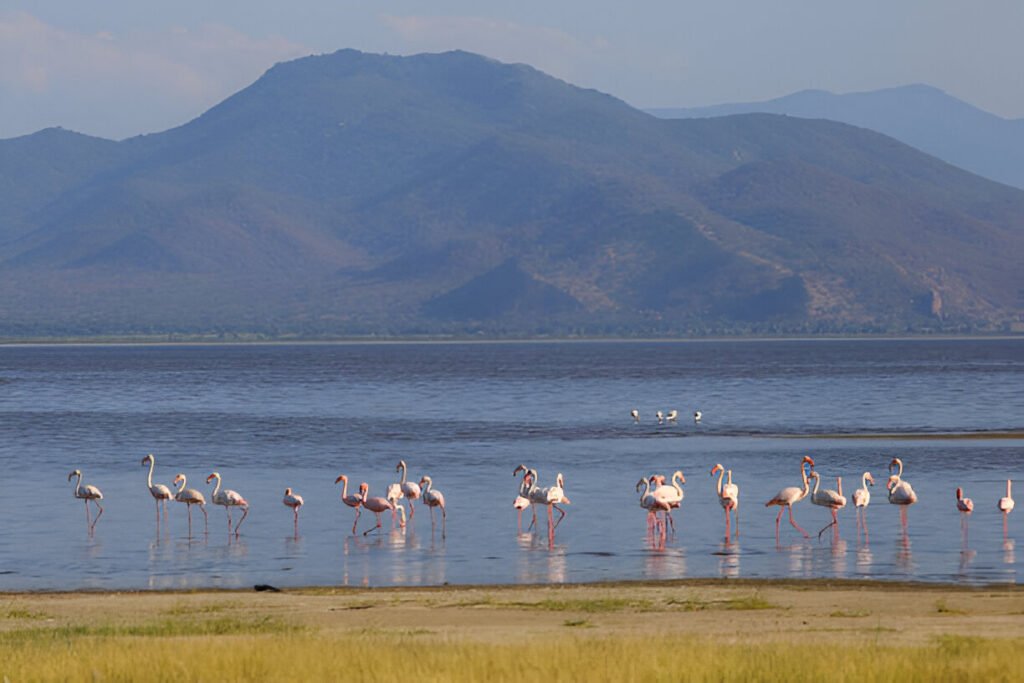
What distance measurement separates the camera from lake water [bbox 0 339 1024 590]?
31078mm

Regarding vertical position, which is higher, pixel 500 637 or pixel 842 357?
pixel 842 357

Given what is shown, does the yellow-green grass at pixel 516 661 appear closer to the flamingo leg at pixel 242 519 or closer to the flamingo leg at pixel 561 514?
the flamingo leg at pixel 242 519

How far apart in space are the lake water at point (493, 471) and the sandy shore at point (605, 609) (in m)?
1.77

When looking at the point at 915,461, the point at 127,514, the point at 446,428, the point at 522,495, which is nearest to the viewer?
the point at 522,495

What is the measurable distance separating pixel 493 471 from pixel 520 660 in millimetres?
33493

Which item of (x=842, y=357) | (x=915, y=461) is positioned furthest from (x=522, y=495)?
(x=842, y=357)

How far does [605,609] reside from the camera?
2472 cm

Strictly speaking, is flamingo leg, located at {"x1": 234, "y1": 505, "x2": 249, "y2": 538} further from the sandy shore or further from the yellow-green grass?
the yellow-green grass

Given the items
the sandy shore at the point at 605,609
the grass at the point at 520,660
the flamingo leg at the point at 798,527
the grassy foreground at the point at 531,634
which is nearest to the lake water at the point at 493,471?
the flamingo leg at the point at 798,527

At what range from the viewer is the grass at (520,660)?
1747 cm

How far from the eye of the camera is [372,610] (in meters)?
25.2

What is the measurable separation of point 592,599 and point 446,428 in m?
48.6

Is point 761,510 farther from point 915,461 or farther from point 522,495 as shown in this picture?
point 915,461

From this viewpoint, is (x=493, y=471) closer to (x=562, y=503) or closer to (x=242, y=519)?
(x=562, y=503)
